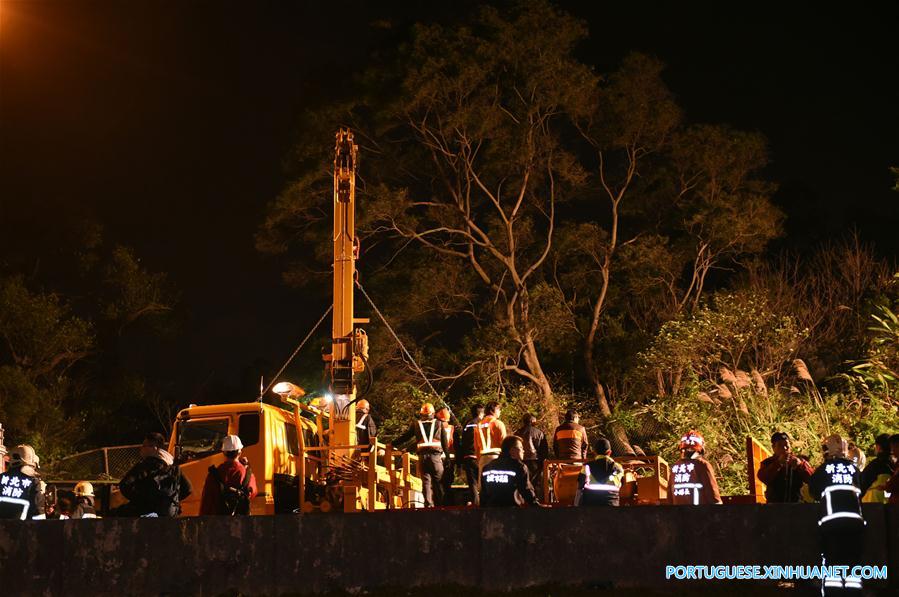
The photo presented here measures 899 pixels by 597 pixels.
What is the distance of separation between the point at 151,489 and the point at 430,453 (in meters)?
5.38

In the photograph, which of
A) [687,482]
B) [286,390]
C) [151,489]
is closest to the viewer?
[151,489]

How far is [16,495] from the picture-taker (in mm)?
10445

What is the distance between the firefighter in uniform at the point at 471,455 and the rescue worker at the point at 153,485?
5093 mm

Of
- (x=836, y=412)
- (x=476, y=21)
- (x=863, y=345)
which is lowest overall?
(x=836, y=412)

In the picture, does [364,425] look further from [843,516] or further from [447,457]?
[843,516]

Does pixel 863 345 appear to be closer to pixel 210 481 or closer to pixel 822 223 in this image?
pixel 822 223

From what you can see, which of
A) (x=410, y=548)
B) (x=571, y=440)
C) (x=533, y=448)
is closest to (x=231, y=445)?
(x=410, y=548)

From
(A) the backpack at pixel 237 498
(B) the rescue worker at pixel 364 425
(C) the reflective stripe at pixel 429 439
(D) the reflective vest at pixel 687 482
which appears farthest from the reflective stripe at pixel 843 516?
(B) the rescue worker at pixel 364 425

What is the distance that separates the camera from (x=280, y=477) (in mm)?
15062

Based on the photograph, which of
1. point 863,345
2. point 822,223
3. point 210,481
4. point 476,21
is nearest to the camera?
point 210,481

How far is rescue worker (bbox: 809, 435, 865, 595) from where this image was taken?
9219 millimetres

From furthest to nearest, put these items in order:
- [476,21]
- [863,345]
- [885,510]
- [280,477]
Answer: [476,21] → [863,345] → [280,477] → [885,510]

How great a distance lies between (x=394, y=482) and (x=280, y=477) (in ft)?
5.30

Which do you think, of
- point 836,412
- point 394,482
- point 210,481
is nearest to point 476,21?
point 836,412
